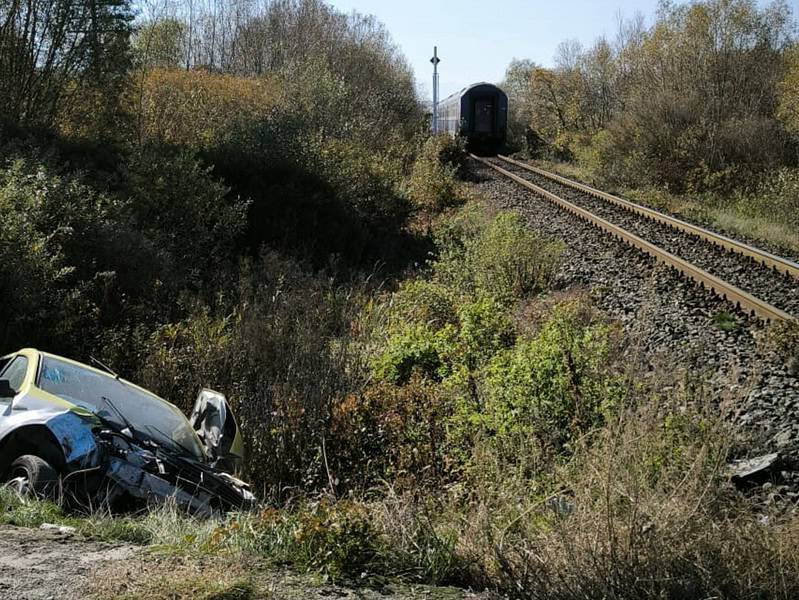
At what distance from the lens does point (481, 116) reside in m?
41.3

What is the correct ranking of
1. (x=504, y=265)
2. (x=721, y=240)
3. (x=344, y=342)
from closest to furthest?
(x=344, y=342) → (x=504, y=265) → (x=721, y=240)

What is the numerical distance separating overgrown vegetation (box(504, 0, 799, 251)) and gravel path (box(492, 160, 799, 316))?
9.28 feet

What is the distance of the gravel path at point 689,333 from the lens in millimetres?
6656

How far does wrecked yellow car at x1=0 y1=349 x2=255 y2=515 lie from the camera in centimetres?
605

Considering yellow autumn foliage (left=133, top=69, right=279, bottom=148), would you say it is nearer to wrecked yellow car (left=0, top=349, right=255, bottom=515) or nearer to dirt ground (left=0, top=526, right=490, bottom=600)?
wrecked yellow car (left=0, top=349, right=255, bottom=515)

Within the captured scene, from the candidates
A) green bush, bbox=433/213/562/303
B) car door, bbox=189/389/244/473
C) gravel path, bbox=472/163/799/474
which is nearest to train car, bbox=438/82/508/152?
gravel path, bbox=472/163/799/474

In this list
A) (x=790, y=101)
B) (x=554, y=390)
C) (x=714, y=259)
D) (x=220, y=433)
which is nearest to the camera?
(x=554, y=390)

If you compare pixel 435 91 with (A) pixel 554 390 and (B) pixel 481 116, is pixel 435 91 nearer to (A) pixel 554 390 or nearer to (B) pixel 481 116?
(B) pixel 481 116

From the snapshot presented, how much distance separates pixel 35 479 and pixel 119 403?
41.3 inches

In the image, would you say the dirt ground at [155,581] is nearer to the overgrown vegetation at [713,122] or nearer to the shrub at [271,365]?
the shrub at [271,365]

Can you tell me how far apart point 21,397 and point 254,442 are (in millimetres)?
2206

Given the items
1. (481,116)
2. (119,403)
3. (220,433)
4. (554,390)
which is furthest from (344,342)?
(481,116)

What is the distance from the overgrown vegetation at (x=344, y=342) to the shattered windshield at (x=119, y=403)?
0.95 metres

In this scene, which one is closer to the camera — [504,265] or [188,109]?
[504,265]
